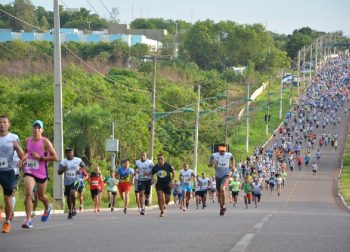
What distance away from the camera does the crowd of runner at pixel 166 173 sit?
17.2 m

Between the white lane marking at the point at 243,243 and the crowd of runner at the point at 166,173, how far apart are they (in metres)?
3.89

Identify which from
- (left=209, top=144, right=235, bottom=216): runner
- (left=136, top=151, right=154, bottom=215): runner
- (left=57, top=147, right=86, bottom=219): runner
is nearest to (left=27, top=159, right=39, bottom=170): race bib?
(left=57, top=147, right=86, bottom=219): runner

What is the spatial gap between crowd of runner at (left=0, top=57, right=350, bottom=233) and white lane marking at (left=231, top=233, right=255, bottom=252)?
12.8ft

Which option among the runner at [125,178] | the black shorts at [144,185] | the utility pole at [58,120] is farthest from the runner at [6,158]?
the utility pole at [58,120]

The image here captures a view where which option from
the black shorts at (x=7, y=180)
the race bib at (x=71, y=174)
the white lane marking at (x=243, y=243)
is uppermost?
the black shorts at (x=7, y=180)

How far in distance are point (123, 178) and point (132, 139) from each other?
41688 mm

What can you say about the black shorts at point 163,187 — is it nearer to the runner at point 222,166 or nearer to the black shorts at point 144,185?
the black shorts at point 144,185

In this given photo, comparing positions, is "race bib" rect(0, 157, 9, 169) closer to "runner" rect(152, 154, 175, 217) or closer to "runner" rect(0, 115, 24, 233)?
"runner" rect(0, 115, 24, 233)

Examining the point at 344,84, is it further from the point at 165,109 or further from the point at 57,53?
the point at 57,53

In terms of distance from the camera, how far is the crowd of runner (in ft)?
56.4

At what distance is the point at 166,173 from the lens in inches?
995

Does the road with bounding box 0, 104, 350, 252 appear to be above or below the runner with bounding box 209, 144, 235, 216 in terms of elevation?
below

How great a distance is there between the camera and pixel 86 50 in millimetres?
152250

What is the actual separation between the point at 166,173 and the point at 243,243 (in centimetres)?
1128
